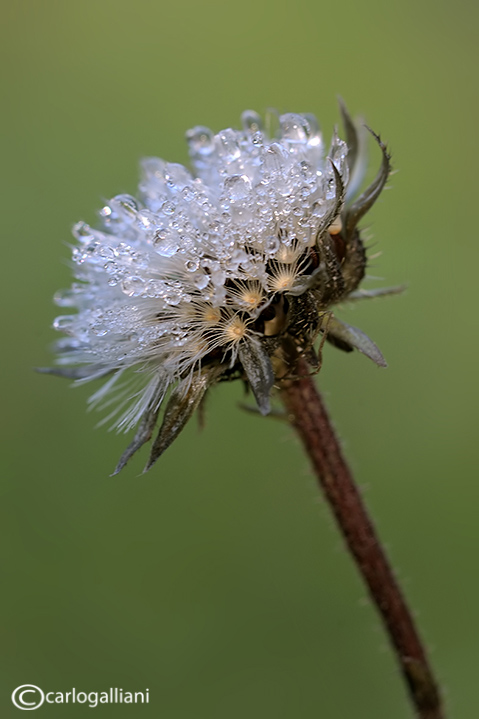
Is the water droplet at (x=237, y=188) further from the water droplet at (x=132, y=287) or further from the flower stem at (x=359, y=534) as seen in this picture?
the flower stem at (x=359, y=534)

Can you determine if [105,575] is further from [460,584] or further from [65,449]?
[460,584]

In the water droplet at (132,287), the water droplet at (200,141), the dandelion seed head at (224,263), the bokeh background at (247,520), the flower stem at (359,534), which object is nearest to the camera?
the dandelion seed head at (224,263)

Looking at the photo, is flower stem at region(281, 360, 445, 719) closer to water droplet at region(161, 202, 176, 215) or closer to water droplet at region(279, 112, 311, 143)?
water droplet at region(161, 202, 176, 215)

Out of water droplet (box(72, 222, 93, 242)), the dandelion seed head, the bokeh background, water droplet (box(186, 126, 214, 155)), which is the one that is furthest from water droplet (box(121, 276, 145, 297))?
the bokeh background

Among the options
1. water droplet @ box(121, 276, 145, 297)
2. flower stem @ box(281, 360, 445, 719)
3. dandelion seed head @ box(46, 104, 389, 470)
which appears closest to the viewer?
dandelion seed head @ box(46, 104, 389, 470)

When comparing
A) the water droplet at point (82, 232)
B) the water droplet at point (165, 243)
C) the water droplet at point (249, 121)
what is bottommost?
the water droplet at point (165, 243)

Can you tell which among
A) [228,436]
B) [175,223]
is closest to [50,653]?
[228,436]

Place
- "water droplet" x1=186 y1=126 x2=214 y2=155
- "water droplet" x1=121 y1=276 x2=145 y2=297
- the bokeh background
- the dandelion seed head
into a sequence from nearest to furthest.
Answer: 1. the dandelion seed head
2. "water droplet" x1=121 y1=276 x2=145 y2=297
3. "water droplet" x1=186 y1=126 x2=214 y2=155
4. the bokeh background

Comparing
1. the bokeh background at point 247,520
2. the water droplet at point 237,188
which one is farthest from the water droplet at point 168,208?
→ the bokeh background at point 247,520
